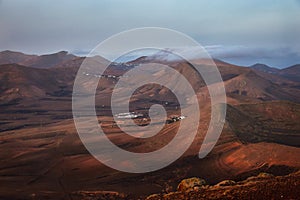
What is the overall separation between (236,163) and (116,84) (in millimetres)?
77868

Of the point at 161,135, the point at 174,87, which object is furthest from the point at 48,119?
the point at 174,87

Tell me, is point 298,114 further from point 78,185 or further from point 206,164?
point 78,185

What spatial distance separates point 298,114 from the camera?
45.9 m

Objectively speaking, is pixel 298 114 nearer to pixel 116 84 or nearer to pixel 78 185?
pixel 78 185

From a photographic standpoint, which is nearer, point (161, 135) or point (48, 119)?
point (161, 135)

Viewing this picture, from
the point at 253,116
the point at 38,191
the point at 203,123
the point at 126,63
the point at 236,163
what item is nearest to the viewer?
the point at 38,191

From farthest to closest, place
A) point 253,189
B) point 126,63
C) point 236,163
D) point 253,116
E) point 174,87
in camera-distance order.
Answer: point 126,63
point 174,87
point 253,116
point 236,163
point 253,189

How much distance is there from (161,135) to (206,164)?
9534 mm

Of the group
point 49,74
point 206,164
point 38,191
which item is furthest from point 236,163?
point 49,74

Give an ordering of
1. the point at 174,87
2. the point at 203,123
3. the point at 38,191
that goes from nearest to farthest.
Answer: the point at 38,191, the point at 203,123, the point at 174,87

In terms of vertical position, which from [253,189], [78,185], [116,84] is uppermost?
[116,84]

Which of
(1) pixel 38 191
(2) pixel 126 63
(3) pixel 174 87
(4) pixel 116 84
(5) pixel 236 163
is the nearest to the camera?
(1) pixel 38 191

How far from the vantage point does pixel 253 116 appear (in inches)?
1695

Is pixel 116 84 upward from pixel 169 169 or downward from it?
upward
